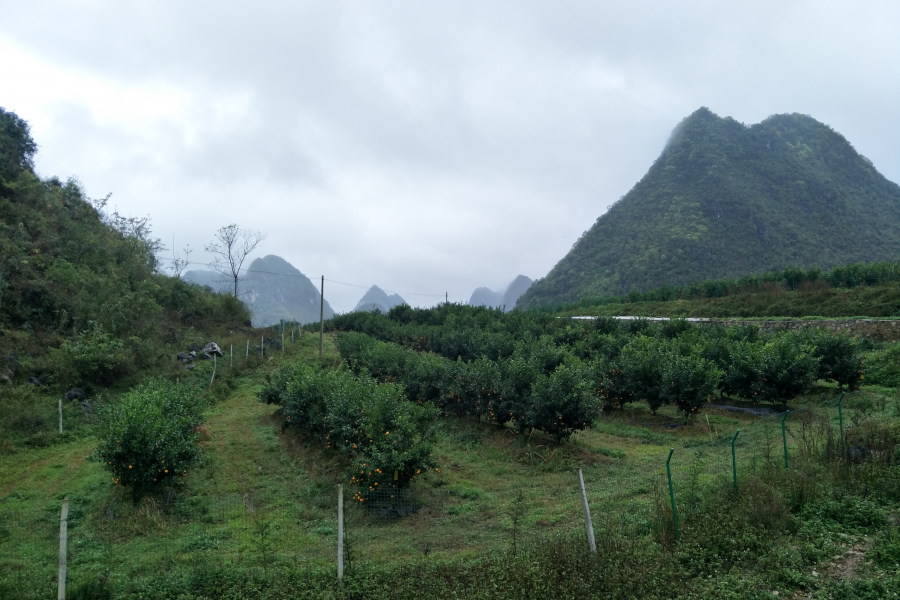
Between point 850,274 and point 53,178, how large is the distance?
56.9 m

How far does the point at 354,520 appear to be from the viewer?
1001 cm

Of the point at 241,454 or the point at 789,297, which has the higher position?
the point at 789,297

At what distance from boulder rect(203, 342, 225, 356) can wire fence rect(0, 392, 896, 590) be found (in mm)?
18502

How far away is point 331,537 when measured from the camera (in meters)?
8.84

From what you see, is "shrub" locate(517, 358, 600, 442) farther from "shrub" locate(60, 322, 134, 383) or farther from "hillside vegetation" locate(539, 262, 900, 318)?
"hillside vegetation" locate(539, 262, 900, 318)

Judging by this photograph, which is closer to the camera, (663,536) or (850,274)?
(663,536)

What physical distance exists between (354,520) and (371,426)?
2.02 m

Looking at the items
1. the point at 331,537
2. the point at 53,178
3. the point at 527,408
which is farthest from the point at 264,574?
the point at 53,178

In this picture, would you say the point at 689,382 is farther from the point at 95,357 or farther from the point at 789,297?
the point at 789,297

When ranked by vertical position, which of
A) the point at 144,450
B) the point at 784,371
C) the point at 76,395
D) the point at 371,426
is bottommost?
the point at 144,450

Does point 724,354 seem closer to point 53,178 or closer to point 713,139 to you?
point 53,178

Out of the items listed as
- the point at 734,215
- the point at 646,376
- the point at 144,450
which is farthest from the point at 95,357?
the point at 734,215

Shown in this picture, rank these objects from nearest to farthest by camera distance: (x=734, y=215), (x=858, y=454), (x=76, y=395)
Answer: (x=858, y=454)
(x=76, y=395)
(x=734, y=215)

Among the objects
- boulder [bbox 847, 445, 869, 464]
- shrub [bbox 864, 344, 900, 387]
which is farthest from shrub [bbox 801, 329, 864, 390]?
boulder [bbox 847, 445, 869, 464]
